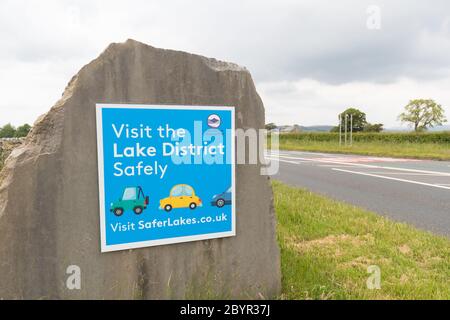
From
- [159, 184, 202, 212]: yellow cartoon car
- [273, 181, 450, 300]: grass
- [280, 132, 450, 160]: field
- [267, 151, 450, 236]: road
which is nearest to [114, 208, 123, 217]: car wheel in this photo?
[159, 184, 202, 212]: yellow cartoon car

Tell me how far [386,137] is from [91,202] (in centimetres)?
3266

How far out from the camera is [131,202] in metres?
2.67

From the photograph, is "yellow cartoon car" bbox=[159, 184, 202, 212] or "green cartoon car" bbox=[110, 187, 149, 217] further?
"yellow cartoon car" bbox=[159, 184, 202, 212]

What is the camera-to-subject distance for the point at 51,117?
252 centimetres

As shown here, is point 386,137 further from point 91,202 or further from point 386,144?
point 91,202

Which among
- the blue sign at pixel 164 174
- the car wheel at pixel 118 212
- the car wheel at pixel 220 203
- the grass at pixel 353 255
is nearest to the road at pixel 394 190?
the grass at pixel 353 255

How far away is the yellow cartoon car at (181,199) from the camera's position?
9.16 ft

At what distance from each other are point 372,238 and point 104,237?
3625 mm

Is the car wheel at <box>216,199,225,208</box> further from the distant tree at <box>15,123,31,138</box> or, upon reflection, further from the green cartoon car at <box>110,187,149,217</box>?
the distant tree at <box>15,123,31,138</box>

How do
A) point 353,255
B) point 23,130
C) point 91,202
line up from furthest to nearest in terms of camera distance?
1. point 23,130
2. point 353,255
3. point 91,202

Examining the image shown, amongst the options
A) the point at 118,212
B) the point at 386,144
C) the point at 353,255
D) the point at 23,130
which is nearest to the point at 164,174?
the point at 118,212

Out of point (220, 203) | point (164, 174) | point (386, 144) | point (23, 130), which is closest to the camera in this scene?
point (164, 174)

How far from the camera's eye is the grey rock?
2.46m

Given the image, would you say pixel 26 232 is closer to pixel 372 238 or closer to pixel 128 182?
pixel 128 182
